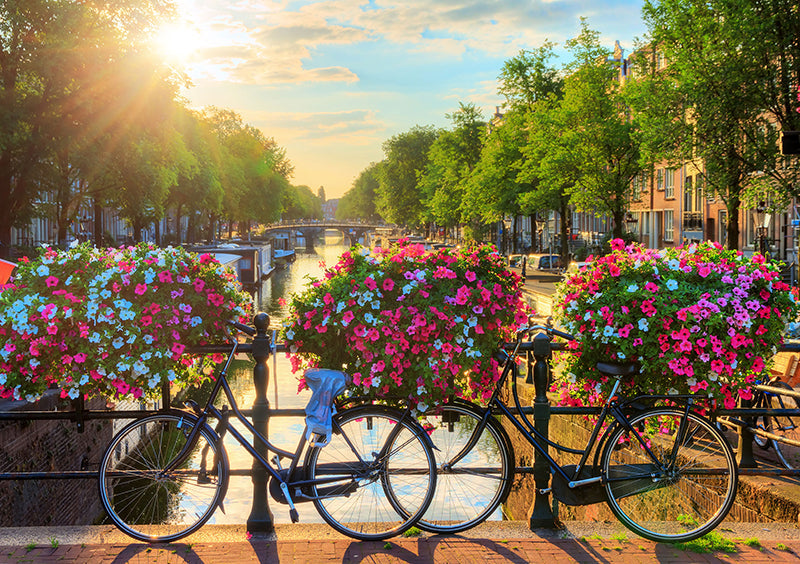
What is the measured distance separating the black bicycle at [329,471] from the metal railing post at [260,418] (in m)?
0.06

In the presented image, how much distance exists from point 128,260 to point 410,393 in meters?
1.82

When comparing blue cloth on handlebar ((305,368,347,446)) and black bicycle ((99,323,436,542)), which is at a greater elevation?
blue cloth on handlebar ((305,368,347,446))

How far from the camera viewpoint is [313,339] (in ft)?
15.4

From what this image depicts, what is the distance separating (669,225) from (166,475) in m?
48.7

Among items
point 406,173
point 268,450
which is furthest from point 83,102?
point 406,173

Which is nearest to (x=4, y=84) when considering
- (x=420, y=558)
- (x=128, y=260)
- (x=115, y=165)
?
(x=115, y=165)

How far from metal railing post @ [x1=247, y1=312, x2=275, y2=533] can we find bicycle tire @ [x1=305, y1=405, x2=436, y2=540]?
12.4 inches

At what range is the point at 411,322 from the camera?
456 cm

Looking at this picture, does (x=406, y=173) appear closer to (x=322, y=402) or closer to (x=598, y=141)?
(x=598, y=141)

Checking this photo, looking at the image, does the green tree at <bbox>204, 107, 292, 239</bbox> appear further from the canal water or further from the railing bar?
the railing bar

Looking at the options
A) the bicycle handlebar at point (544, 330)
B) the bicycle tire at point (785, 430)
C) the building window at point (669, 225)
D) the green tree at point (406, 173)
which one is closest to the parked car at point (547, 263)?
the building window at point (669, 225)

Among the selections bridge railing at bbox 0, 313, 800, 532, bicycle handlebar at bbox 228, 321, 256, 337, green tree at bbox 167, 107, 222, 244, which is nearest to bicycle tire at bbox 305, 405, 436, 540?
bridge railing at bbox 0, 313, 800, 532

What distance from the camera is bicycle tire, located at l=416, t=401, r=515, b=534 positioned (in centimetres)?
457

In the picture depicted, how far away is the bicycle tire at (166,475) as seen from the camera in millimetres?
4504
